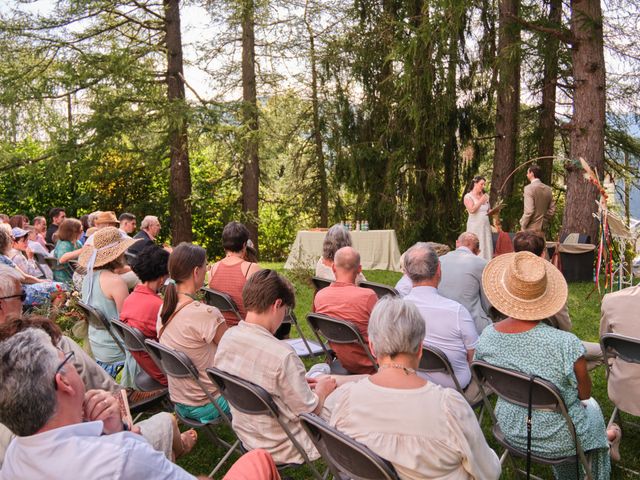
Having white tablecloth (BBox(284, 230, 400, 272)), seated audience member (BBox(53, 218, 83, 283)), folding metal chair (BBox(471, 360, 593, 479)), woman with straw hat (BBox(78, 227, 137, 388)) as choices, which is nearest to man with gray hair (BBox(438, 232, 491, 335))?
folding metal chair (BBox(471, 360, 593, 479))

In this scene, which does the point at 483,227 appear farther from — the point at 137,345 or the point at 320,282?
the point at 137,345

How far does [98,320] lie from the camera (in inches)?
158

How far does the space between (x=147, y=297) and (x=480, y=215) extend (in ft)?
21.2

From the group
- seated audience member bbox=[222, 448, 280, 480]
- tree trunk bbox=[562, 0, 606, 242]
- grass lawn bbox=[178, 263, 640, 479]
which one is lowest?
grass lawn bbox=[178, 263, 640, 479]

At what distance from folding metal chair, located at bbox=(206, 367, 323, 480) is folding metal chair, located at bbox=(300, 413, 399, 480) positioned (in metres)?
0.33

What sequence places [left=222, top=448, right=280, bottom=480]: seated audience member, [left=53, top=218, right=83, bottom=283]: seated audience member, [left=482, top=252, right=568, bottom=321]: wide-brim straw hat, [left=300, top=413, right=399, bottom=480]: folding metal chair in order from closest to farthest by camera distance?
[left=222, top=448, right=280, bottom=480]: seated audience member
[left=300, top=413, right=399, bottom=480]: folding metal chair
[left=482, top=252, right=568, bottom=321]: wide-brim straw hat
[left=53, top=218, right=83, bottom=283]: seated audience member

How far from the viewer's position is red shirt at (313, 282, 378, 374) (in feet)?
12.4

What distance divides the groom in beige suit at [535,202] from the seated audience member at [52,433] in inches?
351

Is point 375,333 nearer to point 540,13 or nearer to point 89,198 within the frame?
point 540,13

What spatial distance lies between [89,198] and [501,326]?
13850 mm

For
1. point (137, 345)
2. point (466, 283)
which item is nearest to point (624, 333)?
point (466, 283)

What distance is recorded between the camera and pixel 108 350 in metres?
4.20

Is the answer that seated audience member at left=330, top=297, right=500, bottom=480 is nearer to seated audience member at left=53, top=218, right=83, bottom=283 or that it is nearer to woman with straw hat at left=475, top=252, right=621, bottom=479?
woman with straw hat at left=475, top=252, right=621, bottom=479

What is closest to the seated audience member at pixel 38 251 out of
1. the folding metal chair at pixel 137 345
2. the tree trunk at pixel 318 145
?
the folding metal chair at pixel 137 345
